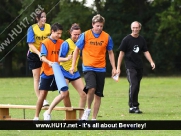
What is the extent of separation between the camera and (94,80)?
11922 mm

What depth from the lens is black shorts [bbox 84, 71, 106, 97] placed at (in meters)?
11.9

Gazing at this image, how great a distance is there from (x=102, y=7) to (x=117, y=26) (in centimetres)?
306

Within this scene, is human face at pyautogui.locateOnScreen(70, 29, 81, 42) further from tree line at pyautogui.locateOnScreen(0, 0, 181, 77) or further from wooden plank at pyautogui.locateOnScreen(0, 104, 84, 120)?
tree line at pyautogui.locateOnScreen(0, 0, 181, 77)

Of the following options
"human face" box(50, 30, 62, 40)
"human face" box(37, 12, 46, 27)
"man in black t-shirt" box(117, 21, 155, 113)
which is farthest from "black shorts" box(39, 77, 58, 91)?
"man in black t-shirt" box(117, 21, 155, 113)

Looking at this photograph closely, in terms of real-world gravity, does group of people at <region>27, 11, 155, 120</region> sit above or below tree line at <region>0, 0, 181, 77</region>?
below

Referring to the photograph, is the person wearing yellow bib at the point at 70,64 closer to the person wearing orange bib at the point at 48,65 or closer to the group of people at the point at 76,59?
the group of people at the point at 76,59

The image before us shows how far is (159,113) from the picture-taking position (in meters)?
14.5

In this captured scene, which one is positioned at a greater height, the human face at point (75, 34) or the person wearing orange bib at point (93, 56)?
the human face at point (75, 34)

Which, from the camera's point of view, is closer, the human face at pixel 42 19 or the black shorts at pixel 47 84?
the black shorts at pixel 47 84

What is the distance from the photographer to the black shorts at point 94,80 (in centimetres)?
1188

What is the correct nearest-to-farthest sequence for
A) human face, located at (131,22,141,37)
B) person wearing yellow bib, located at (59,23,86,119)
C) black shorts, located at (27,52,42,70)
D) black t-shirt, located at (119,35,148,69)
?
person wearing yellow bib, located at (59,23,86,119), black shorts, located at (27,52,42,70), human face, located at (131,22,141,37), black t-shirt, located at (119,35,148,69)

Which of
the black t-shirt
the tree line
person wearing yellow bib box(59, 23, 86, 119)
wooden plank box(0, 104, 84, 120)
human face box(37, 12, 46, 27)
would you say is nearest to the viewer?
wooden plank box(0, 104, 84, 120)

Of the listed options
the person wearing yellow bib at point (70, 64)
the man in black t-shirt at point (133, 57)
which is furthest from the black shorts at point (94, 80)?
the man in black t-shirt at point (133, 57)

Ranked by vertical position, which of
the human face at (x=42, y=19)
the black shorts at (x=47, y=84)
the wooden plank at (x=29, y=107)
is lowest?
the wooden plank at (x=29, y=107)
